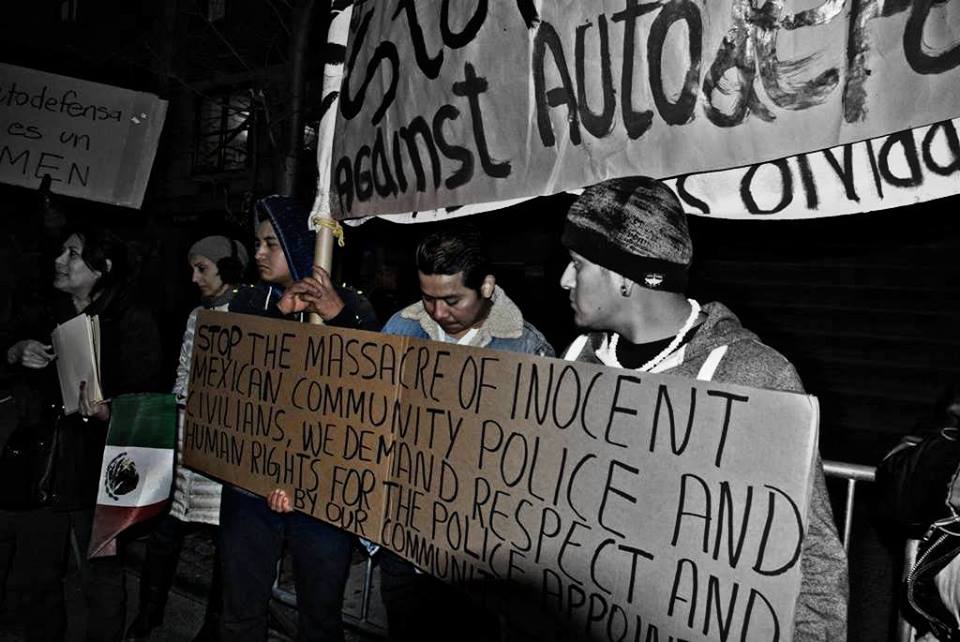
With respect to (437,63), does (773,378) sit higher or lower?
lower

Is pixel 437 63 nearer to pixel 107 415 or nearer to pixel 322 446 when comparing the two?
pixel 322 446

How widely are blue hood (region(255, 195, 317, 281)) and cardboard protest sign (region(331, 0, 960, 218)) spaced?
371mm

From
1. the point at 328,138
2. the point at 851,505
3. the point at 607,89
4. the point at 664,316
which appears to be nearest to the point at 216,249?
the point at 328,138

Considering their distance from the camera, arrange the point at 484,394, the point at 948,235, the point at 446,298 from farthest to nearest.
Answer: the point at 948,235 → the point at 446,298 → the point at 484,394

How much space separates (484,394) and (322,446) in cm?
87

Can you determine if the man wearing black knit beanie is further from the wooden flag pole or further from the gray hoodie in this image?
the wooden flag pole

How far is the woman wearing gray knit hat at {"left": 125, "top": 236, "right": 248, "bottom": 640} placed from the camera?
4.12 metres

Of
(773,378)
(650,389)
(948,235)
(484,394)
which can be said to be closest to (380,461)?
(484,394)

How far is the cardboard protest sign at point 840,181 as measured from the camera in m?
2.05

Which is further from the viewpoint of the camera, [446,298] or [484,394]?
[446,298]

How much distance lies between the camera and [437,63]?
2.99 m

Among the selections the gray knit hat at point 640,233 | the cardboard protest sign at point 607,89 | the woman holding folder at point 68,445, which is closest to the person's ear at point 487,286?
the cardboard protest sign at point 607,89

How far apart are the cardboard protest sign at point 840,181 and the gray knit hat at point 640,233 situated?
278mm

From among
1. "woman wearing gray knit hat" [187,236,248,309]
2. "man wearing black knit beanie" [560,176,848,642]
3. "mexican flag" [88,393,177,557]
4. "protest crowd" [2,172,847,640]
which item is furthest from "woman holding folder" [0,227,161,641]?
"man wearing black knit beanie" [560,176,848,642]
